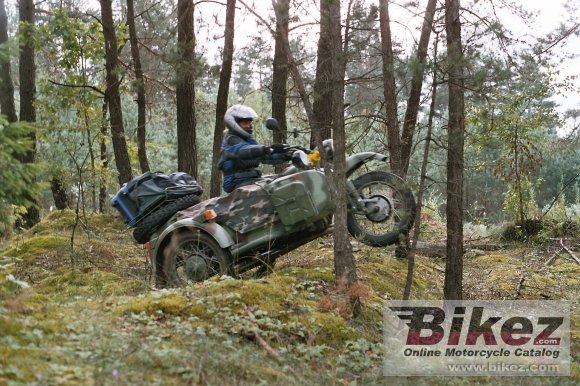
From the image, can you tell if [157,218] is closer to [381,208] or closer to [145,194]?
[145,194]

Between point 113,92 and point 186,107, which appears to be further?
point 113,92

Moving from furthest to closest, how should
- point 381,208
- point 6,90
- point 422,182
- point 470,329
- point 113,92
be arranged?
point 6,90 < point 113,92 < point 381,208 < point 470,329 < point 422,182

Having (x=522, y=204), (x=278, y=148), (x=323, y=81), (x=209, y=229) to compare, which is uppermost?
(x=323, y=81)

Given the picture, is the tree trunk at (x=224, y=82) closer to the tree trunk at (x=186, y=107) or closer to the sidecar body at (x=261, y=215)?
the tree trunk at (x=186, y=107)

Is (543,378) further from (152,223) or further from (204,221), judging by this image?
(152,223)

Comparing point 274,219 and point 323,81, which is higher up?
point 323,81

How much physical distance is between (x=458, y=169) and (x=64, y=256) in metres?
6.43

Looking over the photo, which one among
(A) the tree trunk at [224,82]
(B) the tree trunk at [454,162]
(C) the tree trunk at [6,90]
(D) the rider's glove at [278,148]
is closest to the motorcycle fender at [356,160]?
(D) the rider's glove at [278,148]

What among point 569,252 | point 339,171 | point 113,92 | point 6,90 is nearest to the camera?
point 339,171

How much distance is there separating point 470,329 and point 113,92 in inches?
364

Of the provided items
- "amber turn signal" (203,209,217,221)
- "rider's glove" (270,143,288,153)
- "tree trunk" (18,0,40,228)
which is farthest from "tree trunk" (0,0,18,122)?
"rider's glove" (270,143,288,153)

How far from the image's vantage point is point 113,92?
44.8ft

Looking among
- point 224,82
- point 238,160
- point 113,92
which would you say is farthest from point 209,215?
point 113,92

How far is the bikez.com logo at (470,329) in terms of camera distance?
22.7ft
